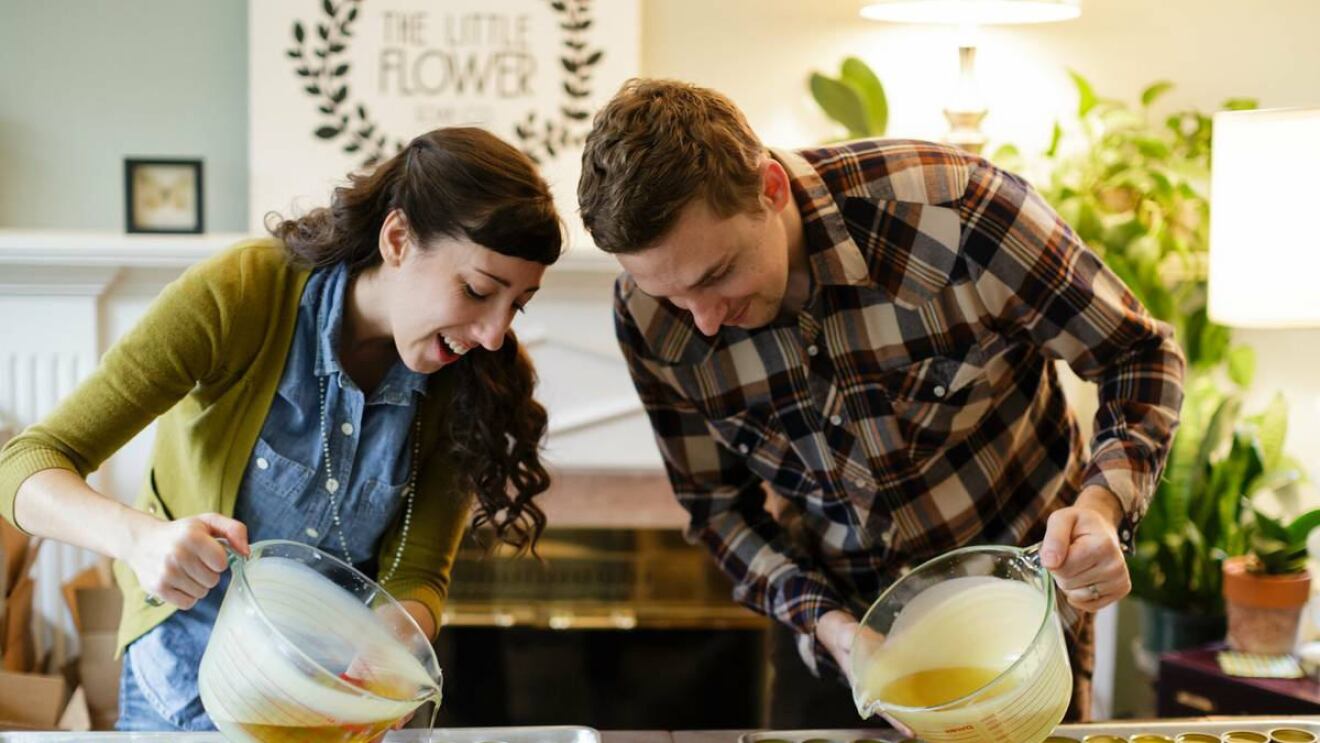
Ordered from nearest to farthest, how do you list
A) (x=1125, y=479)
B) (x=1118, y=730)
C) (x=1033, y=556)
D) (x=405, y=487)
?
(x=1033, y=556) → (x=1118, y=730) → (x=1125, y=479) → (x=405, y=487)

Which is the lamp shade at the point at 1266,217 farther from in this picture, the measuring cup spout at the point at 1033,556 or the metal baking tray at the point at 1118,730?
the measuring cup spout at the point at 1033,556

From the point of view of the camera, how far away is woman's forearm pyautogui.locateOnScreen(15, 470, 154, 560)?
4.03 ft

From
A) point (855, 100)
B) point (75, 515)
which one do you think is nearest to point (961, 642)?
point (75, 515)

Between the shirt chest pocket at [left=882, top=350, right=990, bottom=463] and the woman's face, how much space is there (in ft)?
1.42

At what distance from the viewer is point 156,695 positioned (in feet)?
4.98

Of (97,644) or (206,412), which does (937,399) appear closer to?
(206,412)

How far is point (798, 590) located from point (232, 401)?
65 cm

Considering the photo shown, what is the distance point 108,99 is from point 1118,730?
2.34m

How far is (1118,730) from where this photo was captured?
1315mm

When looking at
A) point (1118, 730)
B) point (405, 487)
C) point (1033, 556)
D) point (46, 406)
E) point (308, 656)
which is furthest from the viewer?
point (46, 406)

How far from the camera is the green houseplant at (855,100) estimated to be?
112 inches

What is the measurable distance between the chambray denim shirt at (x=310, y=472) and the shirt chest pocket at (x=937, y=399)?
525 mm

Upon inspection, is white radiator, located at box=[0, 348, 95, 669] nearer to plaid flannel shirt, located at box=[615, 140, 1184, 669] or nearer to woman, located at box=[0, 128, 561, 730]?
woman, located at box=[0, 128, 561, 730]

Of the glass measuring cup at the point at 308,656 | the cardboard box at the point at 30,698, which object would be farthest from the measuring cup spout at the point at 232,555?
the cardboard box at the point at 30,698
